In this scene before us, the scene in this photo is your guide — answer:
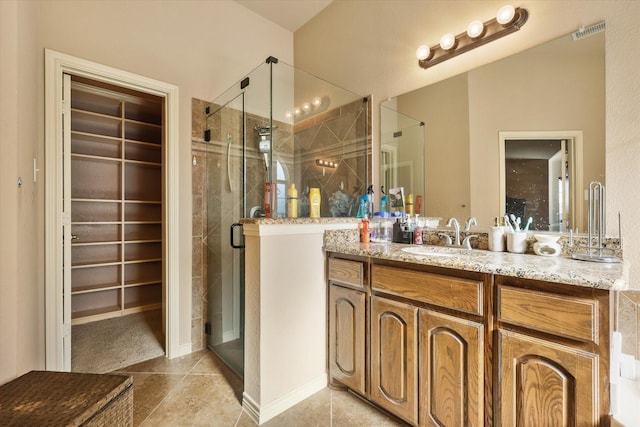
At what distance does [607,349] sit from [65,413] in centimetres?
167

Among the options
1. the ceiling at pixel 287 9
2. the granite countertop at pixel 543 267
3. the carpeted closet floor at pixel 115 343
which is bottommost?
the carpeted closet floor at pixel 115 343

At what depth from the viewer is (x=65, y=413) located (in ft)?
2.81

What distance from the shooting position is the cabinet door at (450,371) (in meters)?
1.16

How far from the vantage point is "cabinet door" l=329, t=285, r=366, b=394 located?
5.30 feet

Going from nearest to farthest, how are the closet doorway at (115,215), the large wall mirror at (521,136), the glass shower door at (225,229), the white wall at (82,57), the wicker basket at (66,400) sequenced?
the wicker basket at (66,400) < the white wall at (82,57) < the large wall mirror at (521,136) < the glass shower door at (225,229) < the closet doorway at (115,215)

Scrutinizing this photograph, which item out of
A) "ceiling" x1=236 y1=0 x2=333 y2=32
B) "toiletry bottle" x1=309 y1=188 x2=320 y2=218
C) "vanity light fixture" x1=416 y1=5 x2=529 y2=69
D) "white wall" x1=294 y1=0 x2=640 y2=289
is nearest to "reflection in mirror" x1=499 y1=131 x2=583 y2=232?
"white wall" x1=294 y1=0 x2=640 y2=289

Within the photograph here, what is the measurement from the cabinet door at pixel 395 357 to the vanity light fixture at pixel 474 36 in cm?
161

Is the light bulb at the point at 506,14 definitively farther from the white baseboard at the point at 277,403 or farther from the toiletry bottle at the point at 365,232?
the white baseboard at the point at 277,403

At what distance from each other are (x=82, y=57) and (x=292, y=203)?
1.63 metres

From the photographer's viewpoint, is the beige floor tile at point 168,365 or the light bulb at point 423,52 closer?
the light bulb at point 423,52

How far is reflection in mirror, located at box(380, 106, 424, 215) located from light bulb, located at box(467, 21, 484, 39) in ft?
1.89

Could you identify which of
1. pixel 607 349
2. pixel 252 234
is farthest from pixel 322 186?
pixel 607 349

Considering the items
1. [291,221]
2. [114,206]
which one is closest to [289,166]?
[291,221]

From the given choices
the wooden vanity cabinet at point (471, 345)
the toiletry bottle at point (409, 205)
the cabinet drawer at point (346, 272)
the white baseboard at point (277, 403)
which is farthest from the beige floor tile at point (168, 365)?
the toiletry bottle at point (409, 205)
